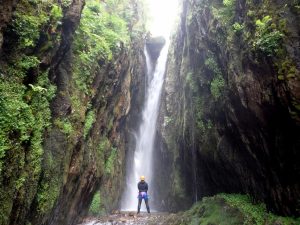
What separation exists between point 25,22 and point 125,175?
16.2m

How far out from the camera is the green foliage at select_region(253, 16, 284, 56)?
937 centimetres

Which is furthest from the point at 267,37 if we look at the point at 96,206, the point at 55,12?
the point at 96,206

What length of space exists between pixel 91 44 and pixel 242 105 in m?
7.46

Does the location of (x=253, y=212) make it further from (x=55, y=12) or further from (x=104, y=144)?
(x=55, y=12)

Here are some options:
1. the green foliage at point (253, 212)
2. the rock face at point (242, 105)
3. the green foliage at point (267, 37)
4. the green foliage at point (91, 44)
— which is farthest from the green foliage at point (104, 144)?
the green foliage at point (267, 37)

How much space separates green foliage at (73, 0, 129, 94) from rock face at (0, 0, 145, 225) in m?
0.05

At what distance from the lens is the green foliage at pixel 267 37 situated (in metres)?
9.37

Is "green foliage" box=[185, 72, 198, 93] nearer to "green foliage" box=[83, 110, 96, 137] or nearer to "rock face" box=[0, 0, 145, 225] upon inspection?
"rock face" box=[0, 0, 145, 225]

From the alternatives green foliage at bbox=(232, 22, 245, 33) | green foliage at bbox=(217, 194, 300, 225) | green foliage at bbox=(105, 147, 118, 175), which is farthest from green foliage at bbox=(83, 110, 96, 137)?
green foliage at bbox=(232, 22, 245, 33)

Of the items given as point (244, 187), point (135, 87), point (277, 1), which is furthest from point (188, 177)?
point (277, 1)

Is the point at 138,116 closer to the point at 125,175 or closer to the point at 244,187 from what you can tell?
the point at 125,175

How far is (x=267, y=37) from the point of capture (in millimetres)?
9531

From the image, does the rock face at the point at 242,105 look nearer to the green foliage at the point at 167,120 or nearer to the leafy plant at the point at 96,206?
the green foliage at the point at 167,120

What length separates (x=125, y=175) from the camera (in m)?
22.9
